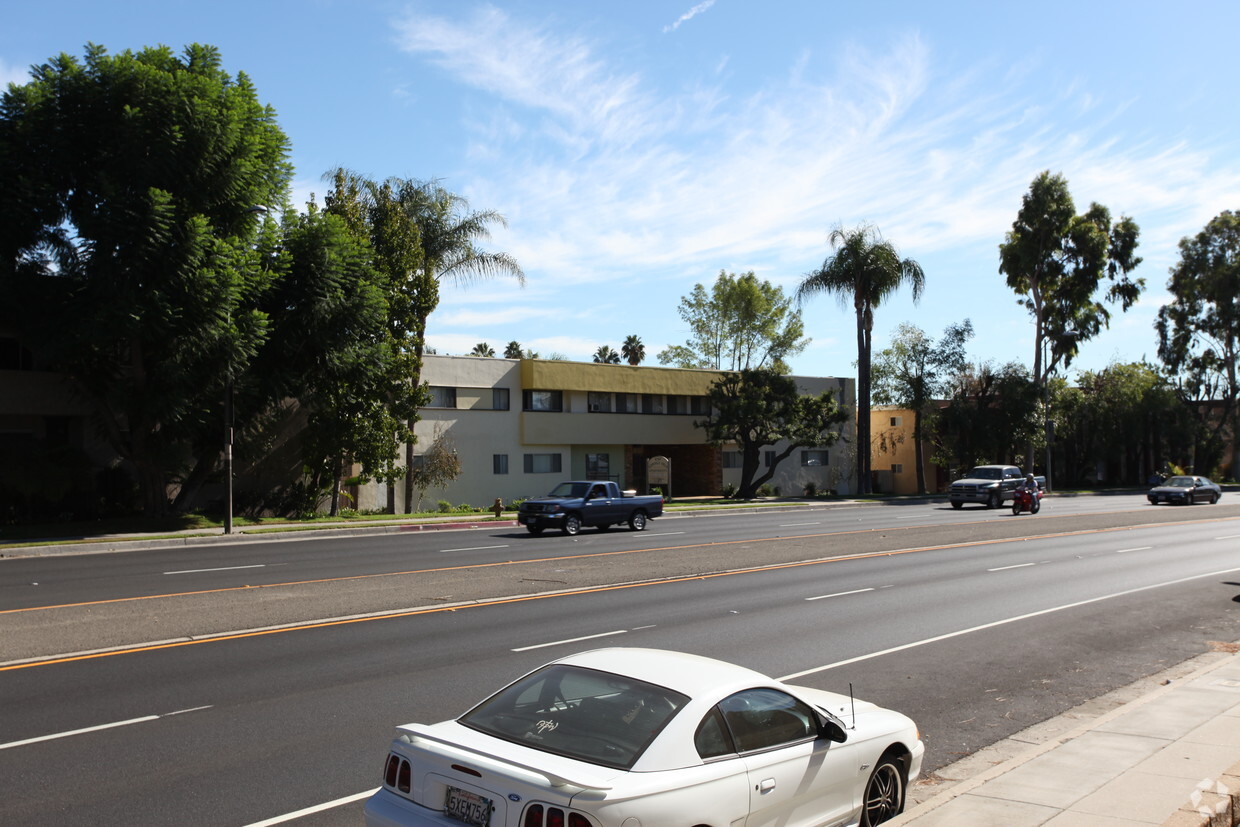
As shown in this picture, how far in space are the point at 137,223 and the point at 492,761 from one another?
86.6 feet

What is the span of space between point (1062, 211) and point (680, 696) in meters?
70.9

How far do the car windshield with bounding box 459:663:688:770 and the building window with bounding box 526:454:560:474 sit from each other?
41.4m

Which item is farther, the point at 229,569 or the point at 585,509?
the point at 585,509

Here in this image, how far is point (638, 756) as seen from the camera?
4.62m

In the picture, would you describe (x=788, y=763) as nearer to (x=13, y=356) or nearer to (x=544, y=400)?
(x=13, y=356)

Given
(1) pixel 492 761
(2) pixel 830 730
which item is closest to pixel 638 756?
(1) pixel 492 761

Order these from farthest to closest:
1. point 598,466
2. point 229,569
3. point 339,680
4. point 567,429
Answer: point 598,466, point 567,429, point 229,569, point 339,680

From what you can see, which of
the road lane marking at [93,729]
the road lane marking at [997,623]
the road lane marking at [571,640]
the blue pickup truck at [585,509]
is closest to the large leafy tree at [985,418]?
the blue pickup truck at [585,509]

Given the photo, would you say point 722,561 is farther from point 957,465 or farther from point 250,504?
point 957,465

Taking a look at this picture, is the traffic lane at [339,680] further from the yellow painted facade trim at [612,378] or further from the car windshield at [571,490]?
the yellow painted facade trim at [612,378]

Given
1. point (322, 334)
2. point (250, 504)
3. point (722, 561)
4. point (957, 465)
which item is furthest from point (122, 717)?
point (957, 465)

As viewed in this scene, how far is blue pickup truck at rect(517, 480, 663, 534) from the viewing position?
28.6 meters

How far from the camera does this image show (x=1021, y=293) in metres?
69.6

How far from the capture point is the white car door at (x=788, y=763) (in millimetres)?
5004
